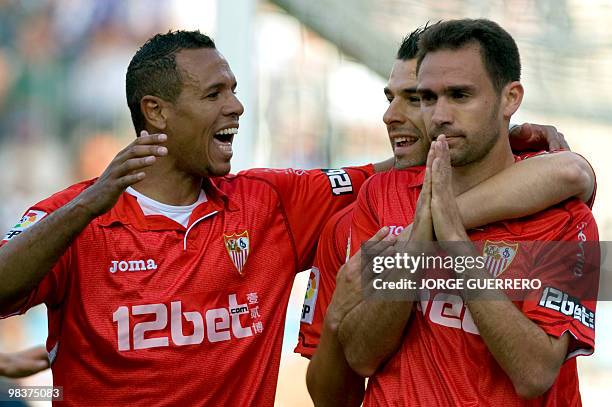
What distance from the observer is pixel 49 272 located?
9.70 feet

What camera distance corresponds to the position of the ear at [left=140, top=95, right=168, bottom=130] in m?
3.35

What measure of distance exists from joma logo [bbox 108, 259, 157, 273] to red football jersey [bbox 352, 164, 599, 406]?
0.78 m

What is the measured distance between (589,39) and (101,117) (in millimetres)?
2594

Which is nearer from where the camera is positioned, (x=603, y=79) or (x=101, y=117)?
(x=603, y=79)

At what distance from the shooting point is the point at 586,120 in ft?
15.3

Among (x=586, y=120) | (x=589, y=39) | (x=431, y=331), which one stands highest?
(x=589, y=39)

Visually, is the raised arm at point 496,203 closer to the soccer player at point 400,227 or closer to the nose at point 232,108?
the soccer player at point 400,227

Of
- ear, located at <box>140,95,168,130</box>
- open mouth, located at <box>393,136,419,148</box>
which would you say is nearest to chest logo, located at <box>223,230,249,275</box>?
ear, located at <box>140,95,168,130</box>

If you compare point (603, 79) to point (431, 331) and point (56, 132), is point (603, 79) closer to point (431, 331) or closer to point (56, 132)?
point (431, 331)

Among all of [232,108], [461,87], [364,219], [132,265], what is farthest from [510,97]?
[132,265]

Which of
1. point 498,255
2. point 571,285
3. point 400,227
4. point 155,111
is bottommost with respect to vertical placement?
point 571,285

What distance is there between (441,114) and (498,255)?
422mm

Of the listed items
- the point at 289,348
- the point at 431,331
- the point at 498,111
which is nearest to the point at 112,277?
the point at 431,331

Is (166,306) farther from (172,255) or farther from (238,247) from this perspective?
(238,247)
